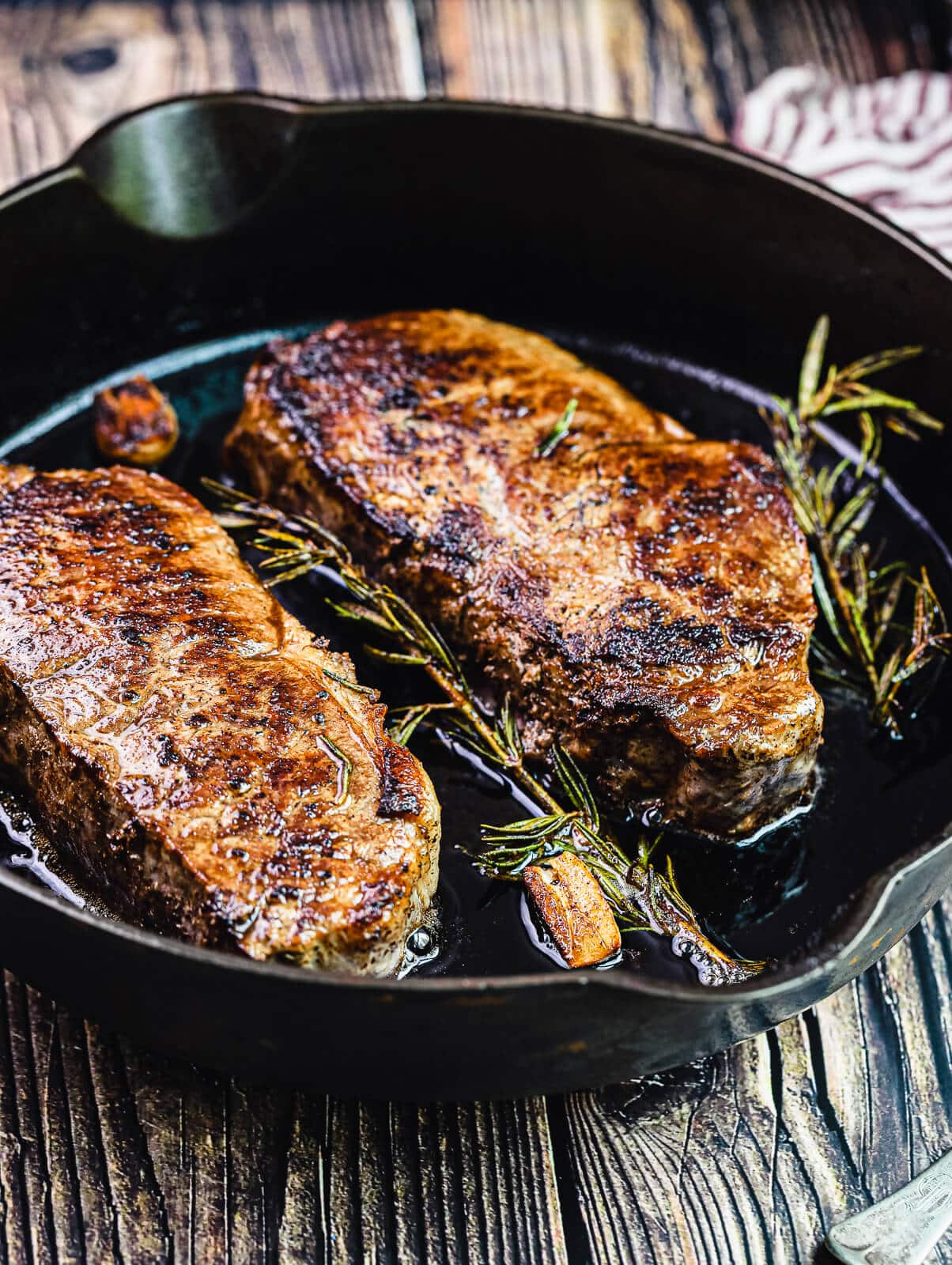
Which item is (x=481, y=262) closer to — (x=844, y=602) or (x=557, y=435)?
(x=557, y=435)

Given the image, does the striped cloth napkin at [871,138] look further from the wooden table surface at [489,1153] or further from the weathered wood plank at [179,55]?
the wooden table surface at [489,1153]

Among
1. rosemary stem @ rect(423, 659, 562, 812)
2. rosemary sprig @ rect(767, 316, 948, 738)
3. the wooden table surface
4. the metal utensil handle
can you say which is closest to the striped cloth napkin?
rosemary sprig @ rect(767, 316, 948, 738)

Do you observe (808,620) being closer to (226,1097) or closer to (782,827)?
(782,827)

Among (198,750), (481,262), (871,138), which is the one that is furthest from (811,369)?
(198,750)

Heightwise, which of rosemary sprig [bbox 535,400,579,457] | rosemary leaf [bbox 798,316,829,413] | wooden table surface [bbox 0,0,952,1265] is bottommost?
wooden table surface [bbox 0,0,952,1265]

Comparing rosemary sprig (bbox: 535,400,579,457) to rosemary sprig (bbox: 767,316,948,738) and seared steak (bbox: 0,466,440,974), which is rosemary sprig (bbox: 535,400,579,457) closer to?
rosemary sprig (bbox: 767,316,948,738)

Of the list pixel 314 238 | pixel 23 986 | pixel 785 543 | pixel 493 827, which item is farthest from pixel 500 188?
pixel 23 986
